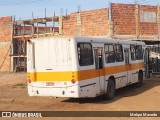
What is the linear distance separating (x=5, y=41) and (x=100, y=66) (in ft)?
77.1

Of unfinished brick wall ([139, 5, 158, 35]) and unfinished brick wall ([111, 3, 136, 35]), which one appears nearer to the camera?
unfinished brick wall ([111, 3, 136, 35])

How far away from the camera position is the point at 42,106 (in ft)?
42.1

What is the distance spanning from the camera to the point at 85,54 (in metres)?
12.7

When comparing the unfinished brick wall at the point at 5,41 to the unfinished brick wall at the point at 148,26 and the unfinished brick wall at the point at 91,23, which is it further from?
the unfinished brick wall at the point at 148,26

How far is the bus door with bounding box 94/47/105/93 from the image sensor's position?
44.0 ft

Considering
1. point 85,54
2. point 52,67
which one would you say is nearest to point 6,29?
point 52,67

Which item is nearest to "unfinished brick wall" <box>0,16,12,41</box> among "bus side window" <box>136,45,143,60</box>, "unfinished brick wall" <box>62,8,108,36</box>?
"unfinished brick wall" <box>62,8,108,36</box>

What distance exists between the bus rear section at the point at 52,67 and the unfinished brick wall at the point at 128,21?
1409cm

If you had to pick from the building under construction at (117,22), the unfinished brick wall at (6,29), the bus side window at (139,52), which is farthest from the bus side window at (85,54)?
the unfinished brick wall at (6,29)

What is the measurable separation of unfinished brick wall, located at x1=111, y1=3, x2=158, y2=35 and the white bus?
39.8ft

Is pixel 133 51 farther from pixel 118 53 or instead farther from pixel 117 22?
pixel 117 22

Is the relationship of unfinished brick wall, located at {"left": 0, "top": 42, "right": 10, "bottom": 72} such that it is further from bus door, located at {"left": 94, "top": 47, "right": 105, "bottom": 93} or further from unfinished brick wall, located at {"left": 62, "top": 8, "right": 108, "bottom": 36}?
bus door, located at {"left": 94, "top": 47, "right": 105, "bottom": 93}

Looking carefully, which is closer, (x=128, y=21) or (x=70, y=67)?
(x=70, y=67)

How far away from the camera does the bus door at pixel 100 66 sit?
1340cm
